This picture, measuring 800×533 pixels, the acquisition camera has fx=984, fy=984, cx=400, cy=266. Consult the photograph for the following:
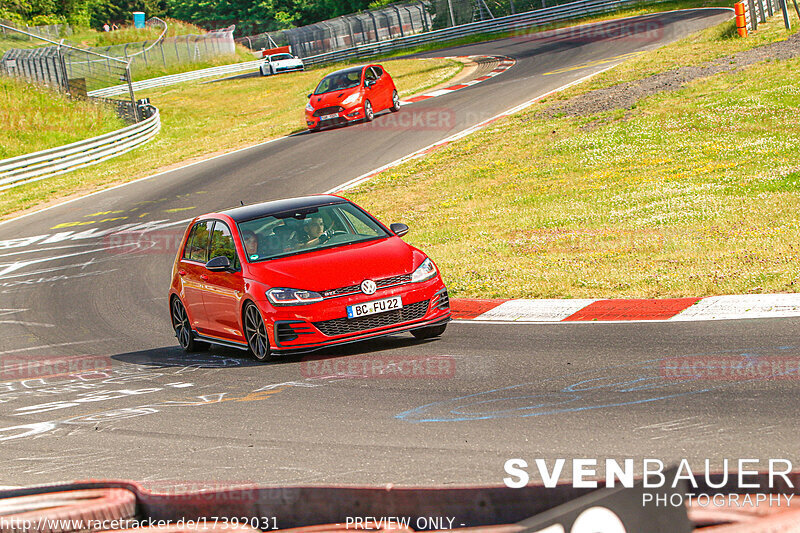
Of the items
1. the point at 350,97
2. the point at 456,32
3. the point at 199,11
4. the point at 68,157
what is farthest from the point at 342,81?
the point at 199,11

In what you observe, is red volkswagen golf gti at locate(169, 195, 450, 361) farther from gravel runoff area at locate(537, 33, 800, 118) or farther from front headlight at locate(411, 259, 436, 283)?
gravel runoff area at locate(537, 33, 800, 118)

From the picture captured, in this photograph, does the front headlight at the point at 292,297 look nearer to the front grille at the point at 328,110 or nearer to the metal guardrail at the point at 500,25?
the front grille at the point at 328,110

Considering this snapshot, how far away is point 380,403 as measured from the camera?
288 inches

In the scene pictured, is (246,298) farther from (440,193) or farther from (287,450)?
(440,193)

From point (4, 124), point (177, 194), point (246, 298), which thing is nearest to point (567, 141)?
point (177, 194)

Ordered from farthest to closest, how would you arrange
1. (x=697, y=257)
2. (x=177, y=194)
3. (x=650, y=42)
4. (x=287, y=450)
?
(x=650, y=42) → (x=177, y=194) → (x=697, y=257) → (x=287, y=450)

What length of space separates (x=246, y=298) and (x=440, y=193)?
11.0 meters

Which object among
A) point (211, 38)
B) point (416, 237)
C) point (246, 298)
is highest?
point (211, 38)

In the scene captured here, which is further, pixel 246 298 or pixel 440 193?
pixel 440 193

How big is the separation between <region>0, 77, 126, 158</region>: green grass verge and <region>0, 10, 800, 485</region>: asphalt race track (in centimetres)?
2623

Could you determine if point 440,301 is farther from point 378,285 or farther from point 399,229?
point 399,229

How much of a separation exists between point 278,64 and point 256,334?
5532 cm

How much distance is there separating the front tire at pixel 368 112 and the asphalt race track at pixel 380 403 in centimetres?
1824

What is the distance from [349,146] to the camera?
28.3 metres
